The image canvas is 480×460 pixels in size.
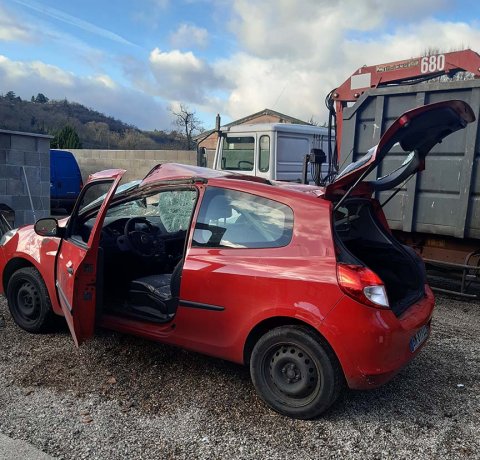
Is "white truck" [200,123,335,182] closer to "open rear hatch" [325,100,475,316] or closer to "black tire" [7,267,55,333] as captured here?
"open rear hatch" [325,100,475,316]

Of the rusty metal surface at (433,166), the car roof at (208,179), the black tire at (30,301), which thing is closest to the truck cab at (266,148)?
the rusty metal surface at (433,166)

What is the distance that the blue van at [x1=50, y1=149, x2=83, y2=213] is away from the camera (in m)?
14.9

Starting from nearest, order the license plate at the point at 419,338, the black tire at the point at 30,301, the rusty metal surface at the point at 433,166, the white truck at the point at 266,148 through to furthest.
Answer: the license plate at the point at 419,338 < the black tire at the point at 30,301 < the rusty metal surface at the point at 433,166 < the white truck at the point at 266,148

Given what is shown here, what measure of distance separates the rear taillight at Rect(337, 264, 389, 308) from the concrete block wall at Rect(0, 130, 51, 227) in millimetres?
7085

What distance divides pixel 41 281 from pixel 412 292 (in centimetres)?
328

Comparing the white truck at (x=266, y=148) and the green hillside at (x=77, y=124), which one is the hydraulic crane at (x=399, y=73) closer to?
the white truck at (x=266, y=148)

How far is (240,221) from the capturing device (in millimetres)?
3562

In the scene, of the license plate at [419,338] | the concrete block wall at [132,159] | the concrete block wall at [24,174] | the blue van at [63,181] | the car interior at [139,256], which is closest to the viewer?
the license plate at [419,338]

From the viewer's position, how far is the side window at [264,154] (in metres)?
10.5

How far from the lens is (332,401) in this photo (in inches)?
125

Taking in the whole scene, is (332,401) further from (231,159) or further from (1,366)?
(231,159)

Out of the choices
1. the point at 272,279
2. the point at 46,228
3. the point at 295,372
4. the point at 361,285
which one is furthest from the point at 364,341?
the point at 46,228

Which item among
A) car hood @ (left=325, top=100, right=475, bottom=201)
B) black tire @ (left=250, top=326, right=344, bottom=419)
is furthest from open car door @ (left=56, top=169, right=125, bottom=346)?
car hood @ (left=325, top=100, right=475, bottom=201)

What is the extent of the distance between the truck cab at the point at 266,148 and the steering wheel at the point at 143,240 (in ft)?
18.9
